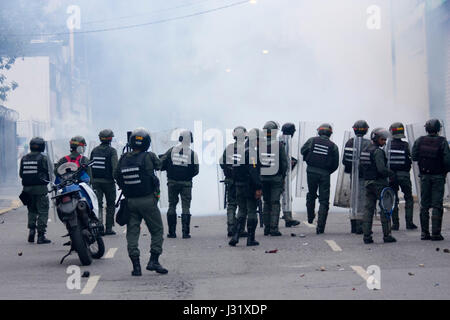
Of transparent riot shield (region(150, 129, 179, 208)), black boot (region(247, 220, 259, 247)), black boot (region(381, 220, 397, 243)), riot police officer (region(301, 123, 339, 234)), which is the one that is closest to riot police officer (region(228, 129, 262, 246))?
black boot (region(247, 220, 259, 247))

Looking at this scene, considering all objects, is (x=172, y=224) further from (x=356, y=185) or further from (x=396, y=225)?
(x=396, y=225)

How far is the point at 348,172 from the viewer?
12.4m

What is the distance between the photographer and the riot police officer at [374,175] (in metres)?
10.8

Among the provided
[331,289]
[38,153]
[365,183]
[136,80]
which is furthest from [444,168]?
[136,80]

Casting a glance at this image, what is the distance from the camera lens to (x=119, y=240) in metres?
12.1

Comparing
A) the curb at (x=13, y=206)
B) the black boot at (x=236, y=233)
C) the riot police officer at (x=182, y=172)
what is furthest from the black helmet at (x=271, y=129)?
the curb at (x=13, y=206)

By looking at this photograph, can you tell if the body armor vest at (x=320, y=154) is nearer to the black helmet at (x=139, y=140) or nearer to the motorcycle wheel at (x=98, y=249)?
the motorcycle wheel at (x=98, y=249)

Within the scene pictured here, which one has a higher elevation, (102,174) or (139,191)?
(102,174)

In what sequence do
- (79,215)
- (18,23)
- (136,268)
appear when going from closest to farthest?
(136,268)
(79,215)
(18,23)

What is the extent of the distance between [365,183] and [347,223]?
313 cm

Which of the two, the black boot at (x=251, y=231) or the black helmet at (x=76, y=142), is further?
the black helmet at (x=76, y=142)

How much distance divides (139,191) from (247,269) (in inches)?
60.7

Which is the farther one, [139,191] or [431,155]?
[431,155]

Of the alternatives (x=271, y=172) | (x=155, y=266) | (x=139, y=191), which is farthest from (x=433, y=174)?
(x=139, y=191)
